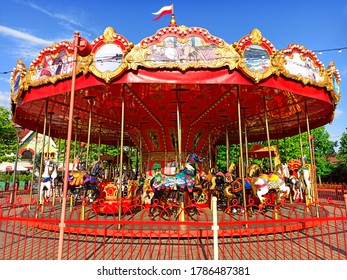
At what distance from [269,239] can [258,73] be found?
4.11m

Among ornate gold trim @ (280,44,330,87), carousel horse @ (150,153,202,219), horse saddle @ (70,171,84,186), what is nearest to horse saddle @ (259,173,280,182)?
carousel horse @ (150,153,202,219)

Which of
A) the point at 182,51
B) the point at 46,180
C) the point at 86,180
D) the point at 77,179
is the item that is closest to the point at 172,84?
the point at 182,51

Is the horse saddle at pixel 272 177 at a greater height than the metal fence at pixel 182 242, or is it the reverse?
the horse saddle at pixel 272 177

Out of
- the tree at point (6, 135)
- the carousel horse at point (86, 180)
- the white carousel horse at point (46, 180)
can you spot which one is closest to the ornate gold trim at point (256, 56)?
the carousel horse at point (86, 180)

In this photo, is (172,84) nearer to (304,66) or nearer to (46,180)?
(304,66)

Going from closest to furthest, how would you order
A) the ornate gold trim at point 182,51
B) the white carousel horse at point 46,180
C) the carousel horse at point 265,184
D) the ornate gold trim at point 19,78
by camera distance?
the ornate gold trim at point 182,51 → the carousel horse at point 265,184 → the ornate gold trim at point 19,78 → the white carousel horse at point 46,180

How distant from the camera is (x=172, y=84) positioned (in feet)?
22.7

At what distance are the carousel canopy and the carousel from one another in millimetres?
26

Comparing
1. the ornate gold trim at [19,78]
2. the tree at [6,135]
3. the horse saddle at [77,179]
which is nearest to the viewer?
the ornate gold trim at [19,78]

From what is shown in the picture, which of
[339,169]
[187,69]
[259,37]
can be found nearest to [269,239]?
[187,69]

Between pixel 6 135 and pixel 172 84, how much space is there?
24973 millimetres

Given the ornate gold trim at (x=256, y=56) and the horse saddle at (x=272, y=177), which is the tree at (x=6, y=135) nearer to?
the horse saddle at (x=272, y=177)

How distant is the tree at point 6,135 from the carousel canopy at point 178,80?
55.3 feet

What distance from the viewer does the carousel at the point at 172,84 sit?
20.8ft
